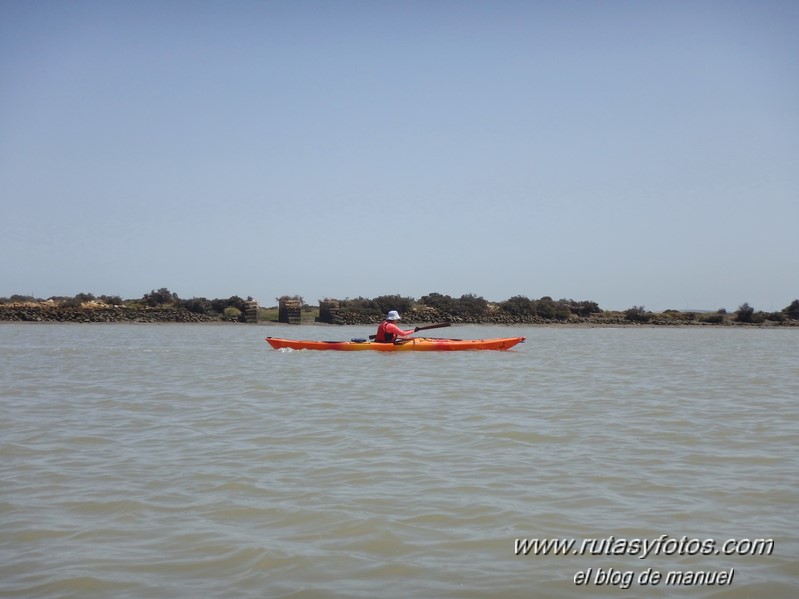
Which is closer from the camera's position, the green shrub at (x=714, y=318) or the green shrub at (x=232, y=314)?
the green shrub at (x=232, y=314)

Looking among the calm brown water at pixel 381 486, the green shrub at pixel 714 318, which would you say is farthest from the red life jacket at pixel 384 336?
the green shrub at pixel 714 318

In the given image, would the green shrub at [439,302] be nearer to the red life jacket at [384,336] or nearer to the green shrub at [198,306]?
the green shrub at [198,306]

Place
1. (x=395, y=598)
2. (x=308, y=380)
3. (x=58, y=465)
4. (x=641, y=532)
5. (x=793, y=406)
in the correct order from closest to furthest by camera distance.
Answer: (x=395, y=598) → (x=641, y=532) → (x=58, y=465) → (x=793, y=406) → (x=308, y=380)

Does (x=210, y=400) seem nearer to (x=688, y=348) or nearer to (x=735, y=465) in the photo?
(x=735, y=465)

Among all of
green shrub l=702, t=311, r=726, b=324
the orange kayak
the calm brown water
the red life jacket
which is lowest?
the calm brown water

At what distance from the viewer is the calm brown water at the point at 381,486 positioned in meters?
3.96

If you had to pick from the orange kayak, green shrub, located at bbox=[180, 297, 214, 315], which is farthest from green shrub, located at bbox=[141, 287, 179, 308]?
the orange kayak

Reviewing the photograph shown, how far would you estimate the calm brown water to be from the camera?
3957 millimetres

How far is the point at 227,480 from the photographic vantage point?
18.9 ft

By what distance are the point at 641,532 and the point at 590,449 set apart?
94.2 inches

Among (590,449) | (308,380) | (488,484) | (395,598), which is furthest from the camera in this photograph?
(308,380)

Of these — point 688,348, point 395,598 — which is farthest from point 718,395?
point 688,348

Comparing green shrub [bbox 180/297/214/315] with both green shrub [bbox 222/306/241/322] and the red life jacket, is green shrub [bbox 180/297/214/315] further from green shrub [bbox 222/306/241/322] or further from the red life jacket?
the red life jacket

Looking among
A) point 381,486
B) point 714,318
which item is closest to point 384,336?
point 381,486
